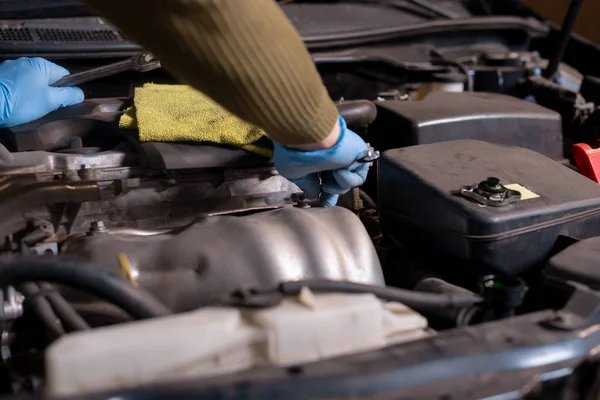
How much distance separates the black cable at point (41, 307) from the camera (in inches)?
26.6

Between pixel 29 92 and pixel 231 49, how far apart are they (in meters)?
0.64

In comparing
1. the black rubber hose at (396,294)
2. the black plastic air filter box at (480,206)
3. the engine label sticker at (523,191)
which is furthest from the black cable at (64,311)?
the engine label sticker at (523,191)

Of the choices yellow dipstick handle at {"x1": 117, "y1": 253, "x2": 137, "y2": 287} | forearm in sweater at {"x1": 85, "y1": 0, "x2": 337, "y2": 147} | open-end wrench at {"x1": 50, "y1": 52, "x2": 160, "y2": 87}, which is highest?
forearm in sweater at {"x1": 85, "y1": 0, "x2": 337, "y2": 147}

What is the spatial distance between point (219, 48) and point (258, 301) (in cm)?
30

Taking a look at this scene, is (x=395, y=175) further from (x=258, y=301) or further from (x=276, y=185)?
(x=258, y=301)

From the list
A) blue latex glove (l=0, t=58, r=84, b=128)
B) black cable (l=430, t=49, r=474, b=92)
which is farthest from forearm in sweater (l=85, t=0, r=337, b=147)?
black cable (l=430, t=49, r=474, b=92)

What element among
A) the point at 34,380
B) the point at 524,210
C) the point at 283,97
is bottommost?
the point at 34,380

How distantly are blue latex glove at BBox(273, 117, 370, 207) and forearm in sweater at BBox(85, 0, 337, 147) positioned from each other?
157mm

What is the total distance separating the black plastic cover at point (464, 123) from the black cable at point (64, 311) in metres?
0.73

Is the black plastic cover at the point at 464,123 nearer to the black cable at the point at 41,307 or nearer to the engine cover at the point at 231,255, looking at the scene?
the engine cover at the point at 231,255

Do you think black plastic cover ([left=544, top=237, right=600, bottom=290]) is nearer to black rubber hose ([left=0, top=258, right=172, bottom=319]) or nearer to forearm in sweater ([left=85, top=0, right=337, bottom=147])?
forearm in sweater ([left=85, top=0, right=337, bottom=147])

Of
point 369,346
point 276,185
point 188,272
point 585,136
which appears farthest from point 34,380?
point 585,136

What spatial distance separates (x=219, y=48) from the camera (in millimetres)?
716

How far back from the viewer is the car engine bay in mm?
591
